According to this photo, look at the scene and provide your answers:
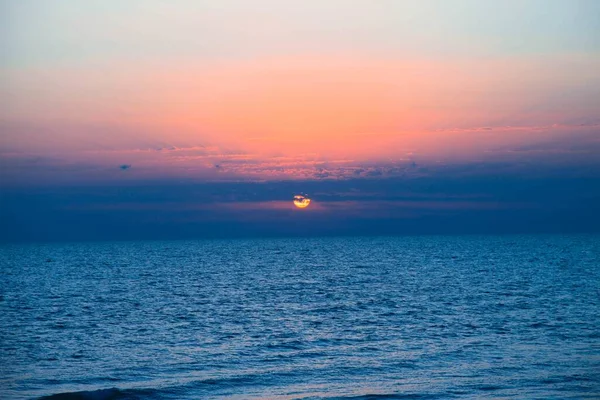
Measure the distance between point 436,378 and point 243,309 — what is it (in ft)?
104

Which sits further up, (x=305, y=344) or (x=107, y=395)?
(x=107, y=395)

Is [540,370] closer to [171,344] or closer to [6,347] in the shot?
[171,344]

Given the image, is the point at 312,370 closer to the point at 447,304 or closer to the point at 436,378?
Result: the point at 436,378

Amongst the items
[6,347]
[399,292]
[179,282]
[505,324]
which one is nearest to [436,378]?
[505,324]

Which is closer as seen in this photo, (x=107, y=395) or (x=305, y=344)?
(x=107, y=395)

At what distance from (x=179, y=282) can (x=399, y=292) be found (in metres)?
37.6

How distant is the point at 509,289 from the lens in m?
80.6

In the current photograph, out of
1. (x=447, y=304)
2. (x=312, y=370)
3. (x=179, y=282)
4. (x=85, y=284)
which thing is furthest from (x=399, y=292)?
(x=85, y=284)

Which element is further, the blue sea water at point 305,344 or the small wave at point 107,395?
the blue sea water at point 305,344

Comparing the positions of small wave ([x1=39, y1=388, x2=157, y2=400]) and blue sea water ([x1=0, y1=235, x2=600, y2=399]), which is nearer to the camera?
small wave ([x1=39, y1=388, x2=157, y2=400])

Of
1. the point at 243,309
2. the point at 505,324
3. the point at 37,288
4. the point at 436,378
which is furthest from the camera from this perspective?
the point at 37,288

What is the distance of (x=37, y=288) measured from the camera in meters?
92.6

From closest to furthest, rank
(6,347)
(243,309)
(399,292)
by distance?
(6,347) → (243,309) → (399,292)

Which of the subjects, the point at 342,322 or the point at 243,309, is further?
the point at 243,309
